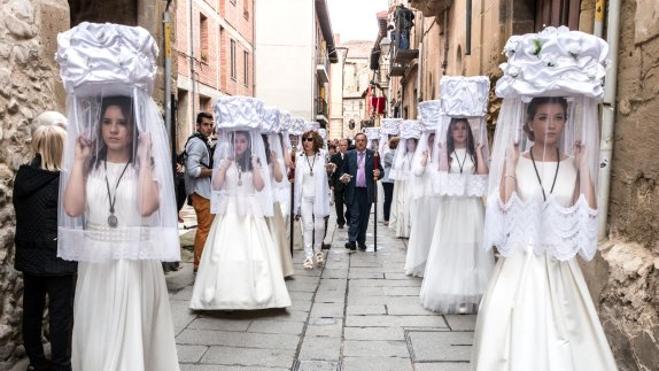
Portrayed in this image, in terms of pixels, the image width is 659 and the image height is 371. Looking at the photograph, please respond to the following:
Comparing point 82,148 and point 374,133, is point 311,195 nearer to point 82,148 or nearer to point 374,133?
point 82,148

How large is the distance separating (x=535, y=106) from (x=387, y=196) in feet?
31.8

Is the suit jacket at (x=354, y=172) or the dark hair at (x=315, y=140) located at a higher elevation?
the dark hair at (x=315, y=140)

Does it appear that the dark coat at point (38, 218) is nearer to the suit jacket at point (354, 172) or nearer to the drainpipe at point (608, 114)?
the drainpipe at point (608, 114)

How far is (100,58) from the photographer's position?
9.85 feet

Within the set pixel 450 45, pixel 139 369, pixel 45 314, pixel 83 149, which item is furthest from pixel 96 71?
pixel 450 45

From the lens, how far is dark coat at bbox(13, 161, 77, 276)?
3.54 m

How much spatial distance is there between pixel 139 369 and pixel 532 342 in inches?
79.9

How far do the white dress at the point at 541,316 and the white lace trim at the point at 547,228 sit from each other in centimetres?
5

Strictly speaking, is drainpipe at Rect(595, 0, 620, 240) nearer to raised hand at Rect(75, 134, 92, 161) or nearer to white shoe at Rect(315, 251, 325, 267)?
raised hand at Rect(75, 134, 92, 161)

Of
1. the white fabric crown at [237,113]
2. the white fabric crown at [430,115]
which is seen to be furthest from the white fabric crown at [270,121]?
the white fabric crown at [430,115]

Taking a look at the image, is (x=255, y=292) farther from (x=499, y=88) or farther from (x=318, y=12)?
(x=318, y=12)

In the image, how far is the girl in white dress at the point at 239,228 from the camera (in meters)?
5.36

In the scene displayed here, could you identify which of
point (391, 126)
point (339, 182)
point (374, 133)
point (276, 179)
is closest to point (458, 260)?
point (276, 179)

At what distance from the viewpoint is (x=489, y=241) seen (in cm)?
350
